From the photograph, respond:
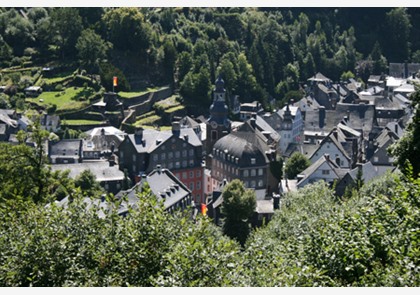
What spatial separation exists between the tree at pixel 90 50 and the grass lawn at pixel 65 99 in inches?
126

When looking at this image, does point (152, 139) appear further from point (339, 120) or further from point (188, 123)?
point (339, 120)

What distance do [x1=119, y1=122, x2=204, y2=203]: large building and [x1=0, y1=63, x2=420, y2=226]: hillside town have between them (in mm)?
73

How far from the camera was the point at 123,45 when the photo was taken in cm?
8756

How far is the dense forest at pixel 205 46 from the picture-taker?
84.5 metres

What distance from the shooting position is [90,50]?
80.8 metres

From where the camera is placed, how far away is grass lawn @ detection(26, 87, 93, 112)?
247 ft

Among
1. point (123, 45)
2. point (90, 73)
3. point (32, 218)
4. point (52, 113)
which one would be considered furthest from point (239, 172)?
point (32, 218)

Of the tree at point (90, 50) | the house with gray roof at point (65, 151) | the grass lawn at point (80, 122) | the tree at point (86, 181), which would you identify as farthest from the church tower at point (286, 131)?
the tree at point (86, 181)

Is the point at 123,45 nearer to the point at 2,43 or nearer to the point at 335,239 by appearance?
the point at 2,43

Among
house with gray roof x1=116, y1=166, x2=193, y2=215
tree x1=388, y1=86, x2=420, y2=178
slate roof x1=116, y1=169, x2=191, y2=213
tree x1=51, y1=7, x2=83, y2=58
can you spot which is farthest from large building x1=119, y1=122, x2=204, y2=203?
tree x1=388, y1=86, x2=420, y2=178

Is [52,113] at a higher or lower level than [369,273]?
lower

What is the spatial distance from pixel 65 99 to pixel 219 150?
23.0 metres

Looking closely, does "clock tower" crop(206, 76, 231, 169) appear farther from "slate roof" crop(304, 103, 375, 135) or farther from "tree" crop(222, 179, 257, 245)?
"tree" crop(222, 179, 257, 245)

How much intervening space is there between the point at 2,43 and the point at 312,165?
42.5m
